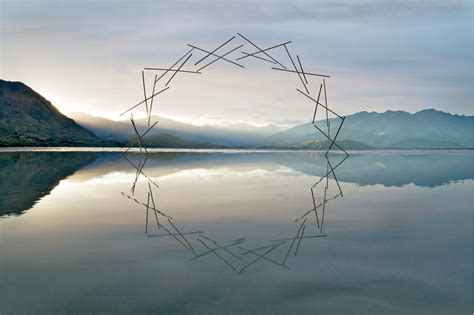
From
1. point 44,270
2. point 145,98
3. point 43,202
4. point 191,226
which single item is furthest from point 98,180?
point 44,270

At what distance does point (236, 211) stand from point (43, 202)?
9729 millimetres

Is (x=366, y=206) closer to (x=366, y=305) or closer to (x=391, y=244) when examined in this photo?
(x=391, y=244)

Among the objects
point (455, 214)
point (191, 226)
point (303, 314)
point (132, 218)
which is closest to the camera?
point (303, 314)

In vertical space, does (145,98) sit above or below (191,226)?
above

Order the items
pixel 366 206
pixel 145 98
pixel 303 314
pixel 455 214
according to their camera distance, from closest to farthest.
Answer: pixel 303 314 → pixel 455 214 → pixel 366 206 → pixel 145 98

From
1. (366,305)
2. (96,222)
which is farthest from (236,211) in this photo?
(366,305)

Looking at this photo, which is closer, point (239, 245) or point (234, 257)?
point (234, 257)

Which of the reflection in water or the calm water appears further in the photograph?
the reflection in water

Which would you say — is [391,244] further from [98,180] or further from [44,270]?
[98,180]

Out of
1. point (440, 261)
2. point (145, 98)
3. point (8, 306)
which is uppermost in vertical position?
point (145, 98)

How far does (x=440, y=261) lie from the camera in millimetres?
10172

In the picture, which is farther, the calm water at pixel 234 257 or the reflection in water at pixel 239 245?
the reflection in water at pixel 239 245

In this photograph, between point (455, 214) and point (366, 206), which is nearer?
point (455, 214)

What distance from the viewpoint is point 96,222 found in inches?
586
